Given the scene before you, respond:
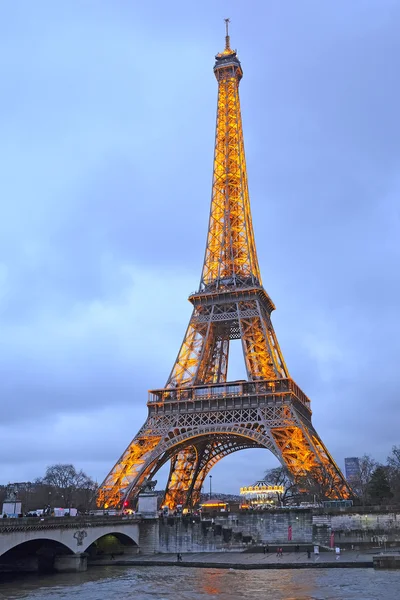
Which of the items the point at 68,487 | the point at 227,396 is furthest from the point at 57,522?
the point at 68,487

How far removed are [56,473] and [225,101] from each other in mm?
86144

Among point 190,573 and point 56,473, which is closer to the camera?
point 190,573

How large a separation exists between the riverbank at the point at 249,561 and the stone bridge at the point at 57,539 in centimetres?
258

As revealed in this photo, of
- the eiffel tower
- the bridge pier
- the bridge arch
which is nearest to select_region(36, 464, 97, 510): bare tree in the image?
the eiffel tower

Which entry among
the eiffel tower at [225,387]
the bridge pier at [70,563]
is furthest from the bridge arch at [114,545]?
the bridge pier at [70,563]

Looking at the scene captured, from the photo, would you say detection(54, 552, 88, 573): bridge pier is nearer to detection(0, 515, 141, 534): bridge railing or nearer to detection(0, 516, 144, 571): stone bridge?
detection(0, 516, 144, 571): stone bridge

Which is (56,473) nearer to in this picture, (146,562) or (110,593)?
(146,562)

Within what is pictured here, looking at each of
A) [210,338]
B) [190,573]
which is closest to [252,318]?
[210,338]

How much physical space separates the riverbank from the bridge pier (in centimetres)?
386

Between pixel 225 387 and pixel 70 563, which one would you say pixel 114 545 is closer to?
pixel 70 563

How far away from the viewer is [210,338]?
71.4 metres

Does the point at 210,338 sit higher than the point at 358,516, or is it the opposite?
the point at 210,338

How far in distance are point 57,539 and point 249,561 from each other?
13024 millimetres

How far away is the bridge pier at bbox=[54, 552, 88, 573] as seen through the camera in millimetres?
40500
